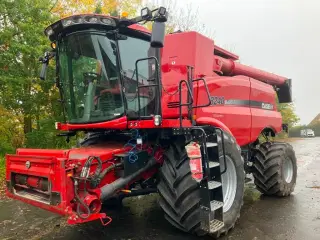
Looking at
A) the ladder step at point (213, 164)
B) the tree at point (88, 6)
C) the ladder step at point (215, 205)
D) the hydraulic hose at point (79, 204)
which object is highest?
the tree at point (88, 6)

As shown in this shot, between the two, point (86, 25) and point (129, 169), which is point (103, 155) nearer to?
point (129, 169)

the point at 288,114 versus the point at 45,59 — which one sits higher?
the point at 45,59

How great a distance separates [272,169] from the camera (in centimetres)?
620

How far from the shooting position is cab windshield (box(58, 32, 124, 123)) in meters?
4.31

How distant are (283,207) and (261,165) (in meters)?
1.00

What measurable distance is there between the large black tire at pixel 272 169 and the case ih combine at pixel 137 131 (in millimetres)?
1383

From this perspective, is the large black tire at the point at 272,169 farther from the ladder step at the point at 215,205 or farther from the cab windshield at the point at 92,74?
the cab windshield at the point at 92,74

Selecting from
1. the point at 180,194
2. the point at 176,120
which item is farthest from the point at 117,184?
the point at 176,120

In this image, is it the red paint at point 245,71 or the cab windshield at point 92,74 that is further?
the red paint at point 245,71

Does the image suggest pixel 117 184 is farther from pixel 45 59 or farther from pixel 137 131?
pixel 45 59

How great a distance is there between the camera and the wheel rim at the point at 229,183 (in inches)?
182

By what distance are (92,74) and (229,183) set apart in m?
2.63

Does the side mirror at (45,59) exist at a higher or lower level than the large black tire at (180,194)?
higher

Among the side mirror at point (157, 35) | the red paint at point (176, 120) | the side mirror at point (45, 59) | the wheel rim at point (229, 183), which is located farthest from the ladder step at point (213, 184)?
the side mirror at point (45, 59)
